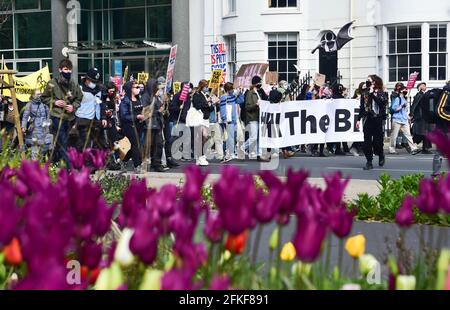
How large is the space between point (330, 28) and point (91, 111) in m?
17.4

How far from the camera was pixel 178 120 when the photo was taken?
70.2 ft

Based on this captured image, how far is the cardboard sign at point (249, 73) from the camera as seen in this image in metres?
29.7

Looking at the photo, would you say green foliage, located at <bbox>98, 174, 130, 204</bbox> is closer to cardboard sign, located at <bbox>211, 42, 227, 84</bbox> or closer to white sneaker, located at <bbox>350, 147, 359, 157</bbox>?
white sneaker, located at <bbox>350, 147, 359, 157</bbox>

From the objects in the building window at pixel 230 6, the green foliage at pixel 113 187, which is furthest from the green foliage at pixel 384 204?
the building window at pixel 230 6

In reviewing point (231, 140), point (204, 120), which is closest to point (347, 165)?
point (231, 140)

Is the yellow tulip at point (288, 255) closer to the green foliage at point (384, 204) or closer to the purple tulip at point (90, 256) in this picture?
the purple tulip at point (90, 256)

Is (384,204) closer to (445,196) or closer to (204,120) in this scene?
(445,196)

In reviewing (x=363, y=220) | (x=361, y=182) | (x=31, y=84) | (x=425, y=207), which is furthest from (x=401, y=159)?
(x=425, y=207)

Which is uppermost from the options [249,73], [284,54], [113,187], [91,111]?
[284,54]

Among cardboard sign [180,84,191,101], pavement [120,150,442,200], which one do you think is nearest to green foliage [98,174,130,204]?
pavement [120,150,442,200]

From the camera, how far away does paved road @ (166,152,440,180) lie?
57.5 ft

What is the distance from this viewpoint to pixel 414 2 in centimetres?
3159

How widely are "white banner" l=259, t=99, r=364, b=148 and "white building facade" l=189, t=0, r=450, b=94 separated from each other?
38.0 feet

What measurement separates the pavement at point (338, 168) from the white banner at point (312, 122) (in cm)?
53
